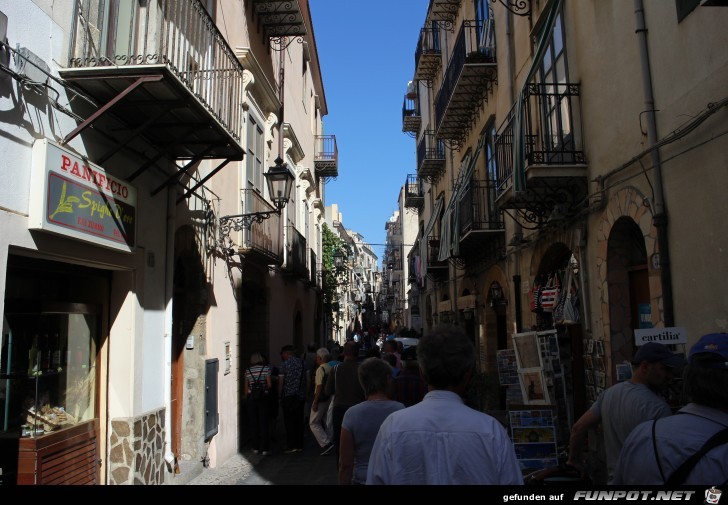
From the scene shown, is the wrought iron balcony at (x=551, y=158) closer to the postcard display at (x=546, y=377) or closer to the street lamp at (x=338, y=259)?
the postcard display at (x=546, y=377)

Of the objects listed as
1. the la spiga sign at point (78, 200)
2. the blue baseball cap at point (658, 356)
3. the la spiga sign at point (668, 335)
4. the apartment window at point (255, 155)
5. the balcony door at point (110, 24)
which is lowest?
the blue baseball cap at point (658, 356)

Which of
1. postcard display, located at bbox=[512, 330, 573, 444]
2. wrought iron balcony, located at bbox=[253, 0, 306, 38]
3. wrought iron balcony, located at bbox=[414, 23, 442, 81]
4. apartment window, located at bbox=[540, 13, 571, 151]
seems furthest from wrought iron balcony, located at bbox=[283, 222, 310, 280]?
wrought iron balcony, located at bbox=[414, 23, 442, 81]

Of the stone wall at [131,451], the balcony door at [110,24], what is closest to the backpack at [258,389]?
the stone wall at [131,451]

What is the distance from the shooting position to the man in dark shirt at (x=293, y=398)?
10023mm

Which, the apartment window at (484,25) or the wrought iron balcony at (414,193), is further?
the wrought iron balcony at (414,193)

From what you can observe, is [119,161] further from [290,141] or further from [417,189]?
[417,189]

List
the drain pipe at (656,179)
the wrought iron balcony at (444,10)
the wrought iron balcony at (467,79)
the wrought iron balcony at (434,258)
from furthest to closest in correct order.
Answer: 1. the wrought iron balcony at (434,258)
2. the wrought iron balcony at (444,10)
3. the wrought iron balcony at (467,79)
4. the drain pipe at (656,179)

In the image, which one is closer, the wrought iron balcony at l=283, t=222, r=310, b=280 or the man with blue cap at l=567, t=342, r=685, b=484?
the man with blue cap at l=567, t=342, r=685, b=484

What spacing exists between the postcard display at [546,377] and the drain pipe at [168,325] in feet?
14.6

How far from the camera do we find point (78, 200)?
5.07 m

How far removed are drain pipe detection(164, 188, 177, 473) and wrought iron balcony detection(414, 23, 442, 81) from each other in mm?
16519

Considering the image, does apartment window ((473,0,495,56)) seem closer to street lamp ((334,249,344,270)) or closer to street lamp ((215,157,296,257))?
street lamp ((215,157,296,257))

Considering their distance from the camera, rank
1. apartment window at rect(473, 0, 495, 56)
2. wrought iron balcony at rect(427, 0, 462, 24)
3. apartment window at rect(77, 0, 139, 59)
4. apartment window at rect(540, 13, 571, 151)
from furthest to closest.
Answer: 1. wrought iron balcony at rect(427, 0, 462, 24)
2. apartment window at rect(473, 0, 495, 56)
3. apartment window at rect(540, 13, 571, 151)
4. apartment window at rect(77, 0, 139, 59)

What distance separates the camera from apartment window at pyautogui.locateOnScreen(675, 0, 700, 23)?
579 cm
